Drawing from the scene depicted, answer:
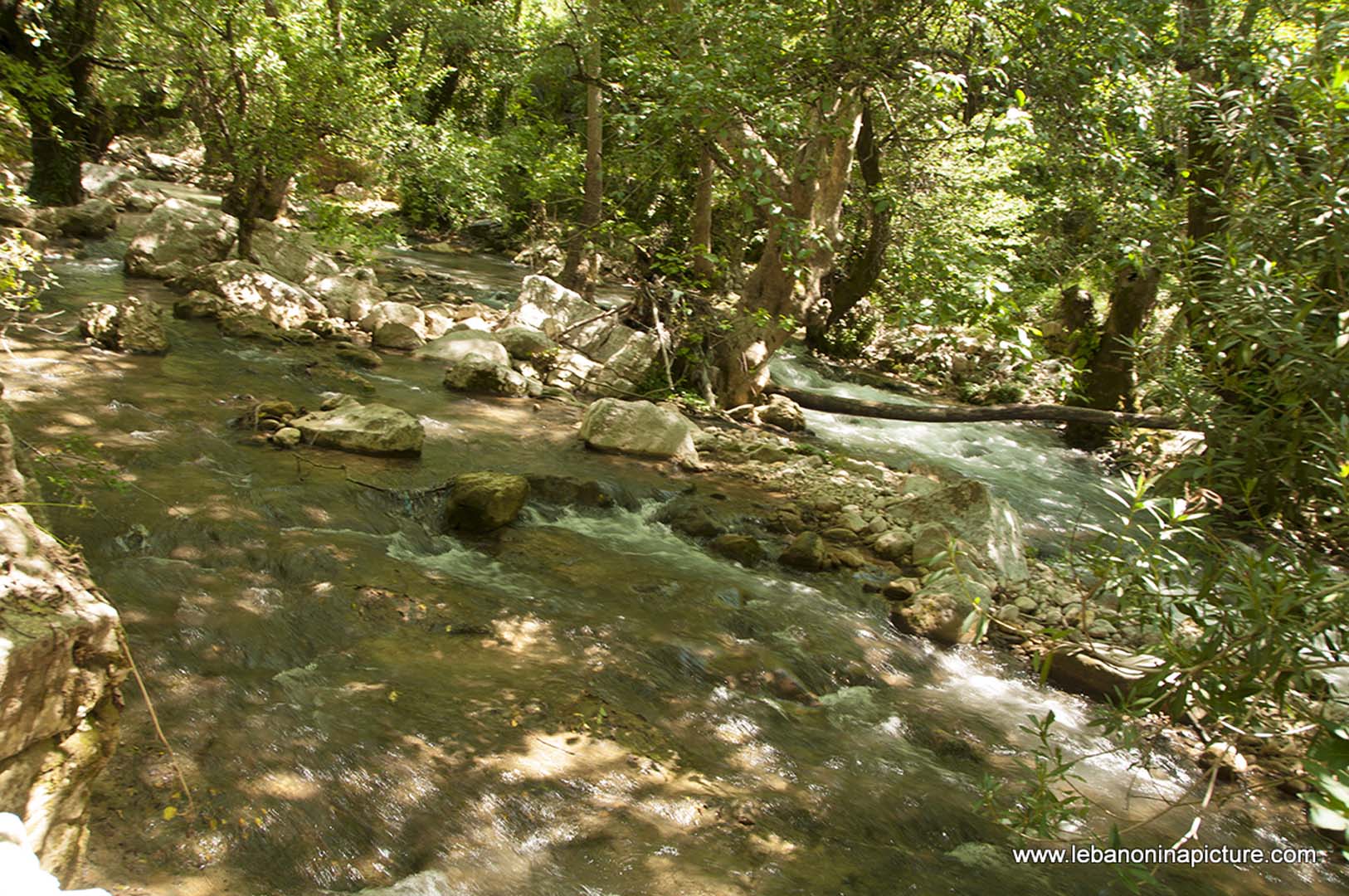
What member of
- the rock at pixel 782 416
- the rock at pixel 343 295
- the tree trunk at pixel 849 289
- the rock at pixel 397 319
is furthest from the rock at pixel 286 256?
the tree trunk at pixel 849 289

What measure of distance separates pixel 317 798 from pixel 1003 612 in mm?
4849

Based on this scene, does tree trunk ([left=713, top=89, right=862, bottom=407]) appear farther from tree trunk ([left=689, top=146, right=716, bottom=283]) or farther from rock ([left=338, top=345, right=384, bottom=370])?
rock ([left=338, top=345, right=384, bottom=370])

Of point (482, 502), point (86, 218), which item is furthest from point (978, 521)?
point (86, 218)

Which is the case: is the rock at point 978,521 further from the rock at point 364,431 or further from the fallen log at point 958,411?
the rock at point 364,431

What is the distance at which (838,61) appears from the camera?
5922mm

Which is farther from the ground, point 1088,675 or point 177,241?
point 177,241

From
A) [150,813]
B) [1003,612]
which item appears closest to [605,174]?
[1003,612]

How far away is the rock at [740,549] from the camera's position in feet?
21.5

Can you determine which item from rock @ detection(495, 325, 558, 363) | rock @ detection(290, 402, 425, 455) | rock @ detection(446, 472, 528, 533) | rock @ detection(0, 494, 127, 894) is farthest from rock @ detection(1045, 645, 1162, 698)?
rock @ detection(495, 325, 558, 363)

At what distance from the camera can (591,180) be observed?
13234 mm

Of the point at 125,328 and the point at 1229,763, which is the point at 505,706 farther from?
the point at 125,328

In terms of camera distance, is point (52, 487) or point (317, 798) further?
point (52, 487)

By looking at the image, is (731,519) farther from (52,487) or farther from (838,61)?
(52,487)

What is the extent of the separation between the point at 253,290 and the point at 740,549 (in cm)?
755
